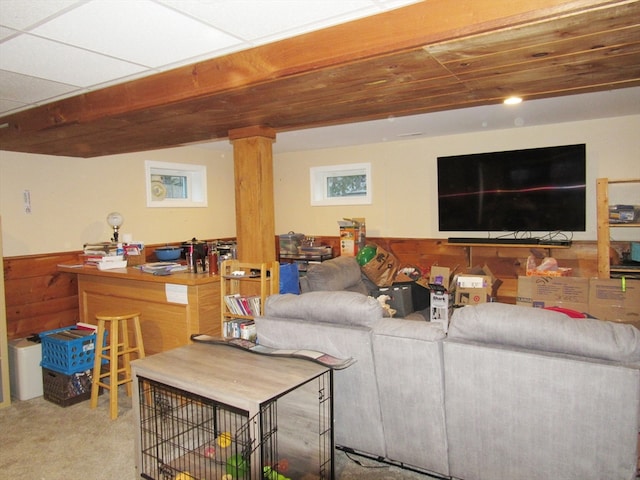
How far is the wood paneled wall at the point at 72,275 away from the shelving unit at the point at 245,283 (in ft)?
6.89

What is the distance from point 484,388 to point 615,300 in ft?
9.47

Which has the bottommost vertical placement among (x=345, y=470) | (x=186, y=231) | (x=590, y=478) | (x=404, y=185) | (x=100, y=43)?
(x=345, y=470)

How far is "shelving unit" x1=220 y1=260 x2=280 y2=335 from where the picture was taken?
3.19 metres

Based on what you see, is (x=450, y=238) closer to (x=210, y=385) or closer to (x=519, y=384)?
(x=519, y=384)

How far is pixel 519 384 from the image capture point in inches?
75.4

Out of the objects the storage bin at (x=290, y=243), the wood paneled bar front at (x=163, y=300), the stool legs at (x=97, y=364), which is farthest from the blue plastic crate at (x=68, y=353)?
the storage bin at (x=290, y=243)

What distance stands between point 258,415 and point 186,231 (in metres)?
4.48

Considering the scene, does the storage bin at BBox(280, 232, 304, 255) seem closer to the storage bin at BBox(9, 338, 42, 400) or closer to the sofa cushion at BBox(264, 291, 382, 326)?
the storage bin at BBox(9, 338, 42, 400)

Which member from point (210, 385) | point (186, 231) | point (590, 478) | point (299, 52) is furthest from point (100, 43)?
point (186, 231)

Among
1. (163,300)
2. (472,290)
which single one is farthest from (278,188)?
(163,300)

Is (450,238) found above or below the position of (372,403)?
above

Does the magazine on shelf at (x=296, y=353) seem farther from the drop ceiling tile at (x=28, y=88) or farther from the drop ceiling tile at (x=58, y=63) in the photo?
the drop ceiling tile at (x=28, y=88)

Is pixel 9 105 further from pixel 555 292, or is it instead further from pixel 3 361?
pixel 555 292

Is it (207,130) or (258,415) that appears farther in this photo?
(207,130)
